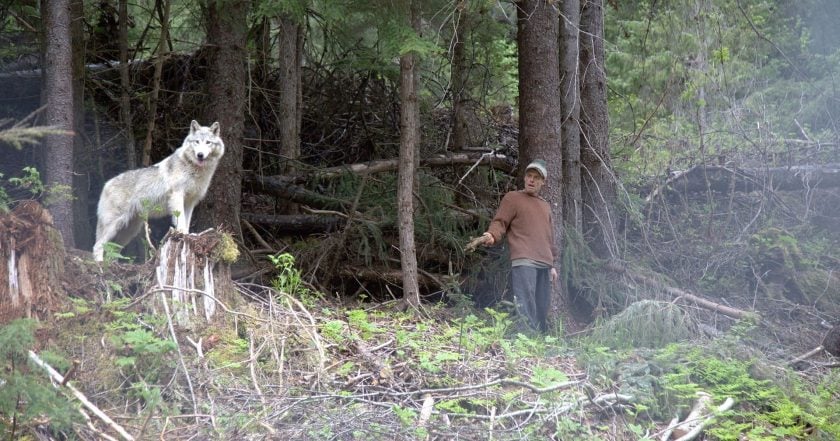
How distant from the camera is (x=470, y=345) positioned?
7.63 meters

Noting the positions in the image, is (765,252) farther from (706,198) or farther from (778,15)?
(778,15)

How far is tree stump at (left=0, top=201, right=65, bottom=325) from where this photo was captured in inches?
230

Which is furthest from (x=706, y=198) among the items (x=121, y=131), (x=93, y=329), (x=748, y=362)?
(x=93, y=329)

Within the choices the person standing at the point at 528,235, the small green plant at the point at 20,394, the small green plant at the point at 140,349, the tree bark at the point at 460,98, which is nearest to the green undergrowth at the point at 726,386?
the person standing at the point at 528,235

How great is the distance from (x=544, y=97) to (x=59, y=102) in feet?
18.3

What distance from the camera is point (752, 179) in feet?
42.1

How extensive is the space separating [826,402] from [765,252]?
16.2 ft

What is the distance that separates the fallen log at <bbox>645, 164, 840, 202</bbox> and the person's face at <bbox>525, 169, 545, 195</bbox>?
4.00m

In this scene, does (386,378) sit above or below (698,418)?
above

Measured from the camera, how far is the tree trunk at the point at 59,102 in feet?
26.0

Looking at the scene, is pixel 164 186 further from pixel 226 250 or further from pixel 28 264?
pixel 28 264

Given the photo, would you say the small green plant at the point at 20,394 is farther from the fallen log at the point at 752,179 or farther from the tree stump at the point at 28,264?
the fallen log at the point at 752,179

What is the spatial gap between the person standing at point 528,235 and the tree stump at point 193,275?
2.99 m

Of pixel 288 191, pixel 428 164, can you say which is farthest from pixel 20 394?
pixel 428 164
